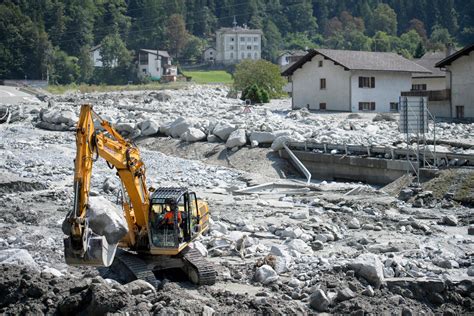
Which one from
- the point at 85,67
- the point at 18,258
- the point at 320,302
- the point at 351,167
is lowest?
the point at 320,302

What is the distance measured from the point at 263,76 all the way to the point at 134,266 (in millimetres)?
→ 58193

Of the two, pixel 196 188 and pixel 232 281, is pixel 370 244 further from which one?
pixel 196 188

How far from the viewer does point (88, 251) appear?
546 inches

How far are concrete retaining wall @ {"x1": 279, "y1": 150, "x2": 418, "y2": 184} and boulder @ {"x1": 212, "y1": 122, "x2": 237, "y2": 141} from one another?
395 centimetres

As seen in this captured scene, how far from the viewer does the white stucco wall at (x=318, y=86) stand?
56.0 m

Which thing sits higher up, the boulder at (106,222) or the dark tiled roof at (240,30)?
the dark tiled roof at (240,30)

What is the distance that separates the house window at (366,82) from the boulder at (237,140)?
19.1 m

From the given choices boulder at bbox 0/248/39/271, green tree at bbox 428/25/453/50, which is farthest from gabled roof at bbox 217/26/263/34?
boulder at bbox 0/248/39/271

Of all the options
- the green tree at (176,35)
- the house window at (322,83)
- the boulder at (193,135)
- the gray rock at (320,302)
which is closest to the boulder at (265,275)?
the gray rock at (320,302)

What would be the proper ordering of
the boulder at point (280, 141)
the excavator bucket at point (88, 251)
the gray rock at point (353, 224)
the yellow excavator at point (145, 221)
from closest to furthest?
the excavator bucket at point (88, 251)
the yellow excavator at point (145, 221)
the gray rock at point (353, 224)
the boulder at point (280, 141)

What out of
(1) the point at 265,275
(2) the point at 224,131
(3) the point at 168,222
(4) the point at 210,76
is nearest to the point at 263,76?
(2) the point at 224,131

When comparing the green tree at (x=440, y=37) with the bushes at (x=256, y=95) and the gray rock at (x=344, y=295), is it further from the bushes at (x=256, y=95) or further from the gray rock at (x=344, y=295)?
the gray rock at (x=344, y=295)

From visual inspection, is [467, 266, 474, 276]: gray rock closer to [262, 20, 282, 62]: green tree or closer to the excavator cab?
the excavator cab

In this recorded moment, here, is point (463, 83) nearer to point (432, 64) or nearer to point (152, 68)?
point (432, 64)
